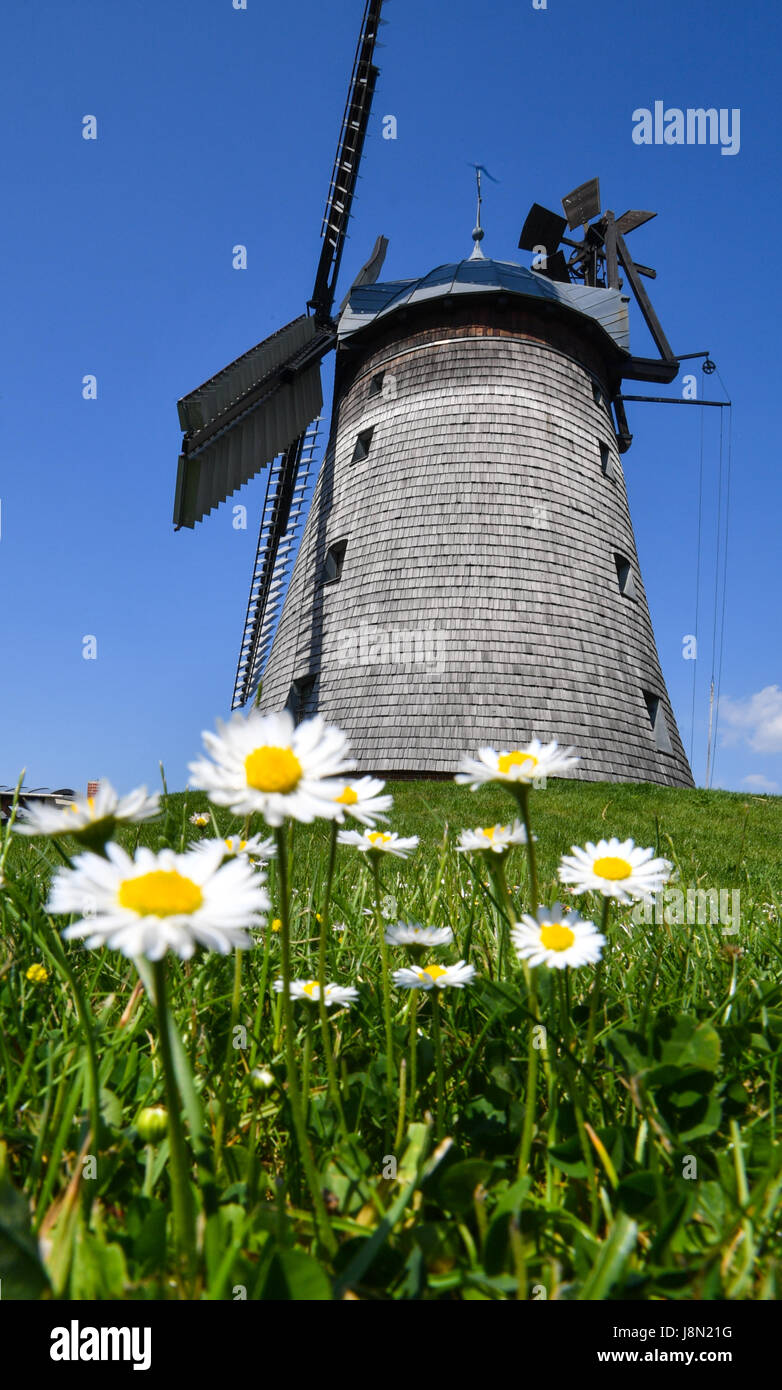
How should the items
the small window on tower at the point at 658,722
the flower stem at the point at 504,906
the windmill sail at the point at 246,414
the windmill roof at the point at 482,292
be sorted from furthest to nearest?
the windmill sail at the point at 246,414
the windmill roof at the point at 482,292
the small window on tower at the point at 658,722
the flower stem at the point at 504,906

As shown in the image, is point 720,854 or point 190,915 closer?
point 190,915

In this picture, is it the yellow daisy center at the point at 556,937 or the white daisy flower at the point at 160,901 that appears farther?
the yellow daisy center at the point at 556,937

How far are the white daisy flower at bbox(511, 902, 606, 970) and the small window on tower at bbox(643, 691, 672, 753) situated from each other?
12.1 meters

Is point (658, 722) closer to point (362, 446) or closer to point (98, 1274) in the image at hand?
point (362, 446)

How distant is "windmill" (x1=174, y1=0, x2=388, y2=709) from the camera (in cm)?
1378

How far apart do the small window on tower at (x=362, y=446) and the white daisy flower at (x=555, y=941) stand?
13309 millimetres

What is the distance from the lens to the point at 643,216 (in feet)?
54.0

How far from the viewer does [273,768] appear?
72 centimetres

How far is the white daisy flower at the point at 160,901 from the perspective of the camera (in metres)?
0.56
